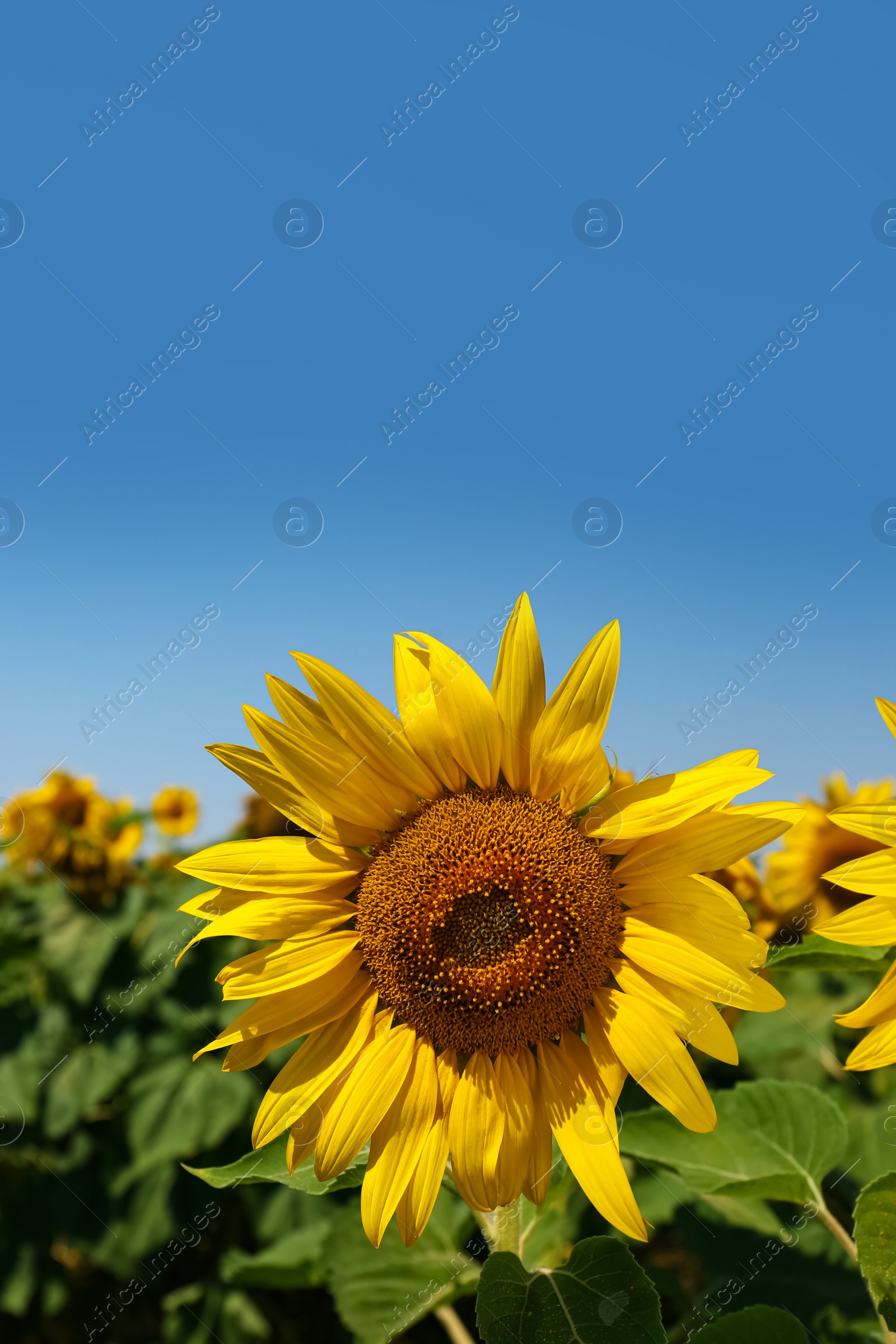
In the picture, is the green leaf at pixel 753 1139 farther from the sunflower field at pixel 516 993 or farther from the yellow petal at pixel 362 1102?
the yellow petal at pixel 362 1102

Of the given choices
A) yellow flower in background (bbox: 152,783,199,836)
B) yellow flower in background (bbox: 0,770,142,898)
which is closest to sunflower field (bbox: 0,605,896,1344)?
yellow flower in background (bbox: 0,770,142,898)

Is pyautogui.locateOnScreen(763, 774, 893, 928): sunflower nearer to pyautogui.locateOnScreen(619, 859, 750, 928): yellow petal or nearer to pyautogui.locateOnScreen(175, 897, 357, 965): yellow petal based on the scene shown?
pyautogui.locateOnScreen(619, 859, 750, 928): yellow petal

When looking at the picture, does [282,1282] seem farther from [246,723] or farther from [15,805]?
[15,805]

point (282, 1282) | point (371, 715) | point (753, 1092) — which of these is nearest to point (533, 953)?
point (371, 715)

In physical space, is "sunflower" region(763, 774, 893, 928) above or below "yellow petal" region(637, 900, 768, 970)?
below

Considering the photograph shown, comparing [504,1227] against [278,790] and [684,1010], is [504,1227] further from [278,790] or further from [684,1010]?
[278,790]
